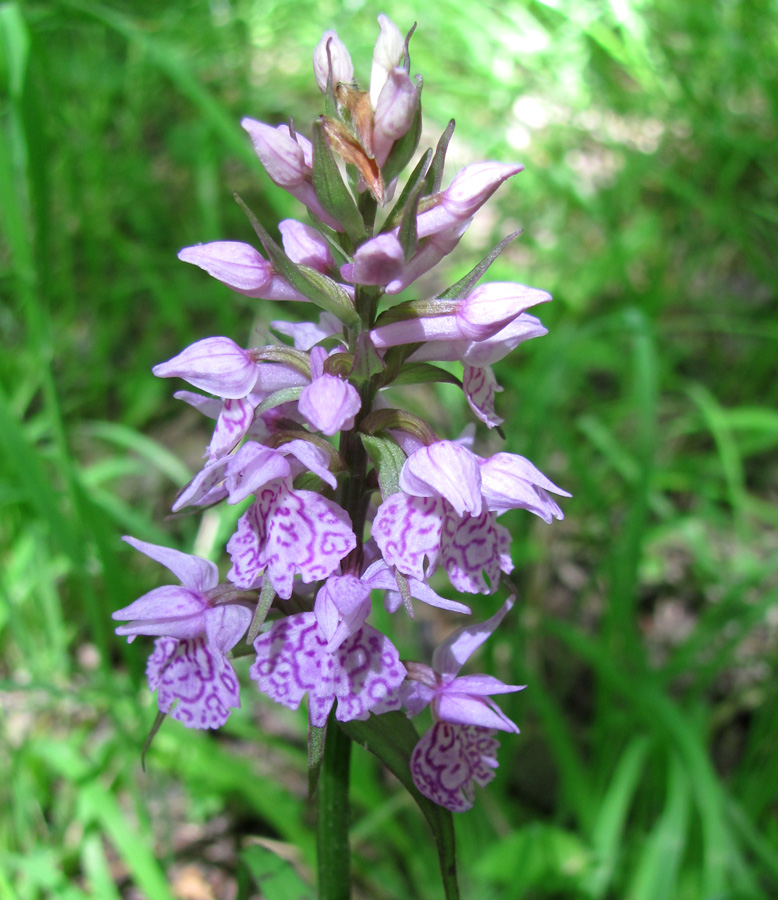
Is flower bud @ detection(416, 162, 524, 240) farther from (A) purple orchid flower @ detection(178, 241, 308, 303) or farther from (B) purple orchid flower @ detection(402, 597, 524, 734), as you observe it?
(B) purple orchid flower @ detection(402, 597, 524, 734)

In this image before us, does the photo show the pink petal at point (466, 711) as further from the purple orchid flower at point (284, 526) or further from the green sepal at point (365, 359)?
the green sepal at point (365, 359)

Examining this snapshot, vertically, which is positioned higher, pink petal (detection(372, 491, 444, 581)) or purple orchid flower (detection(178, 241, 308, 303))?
purple orchid flower (detection(178, 241, 308, 303))

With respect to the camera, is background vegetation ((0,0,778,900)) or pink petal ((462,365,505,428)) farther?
background vegetation ((0,0,778,900))

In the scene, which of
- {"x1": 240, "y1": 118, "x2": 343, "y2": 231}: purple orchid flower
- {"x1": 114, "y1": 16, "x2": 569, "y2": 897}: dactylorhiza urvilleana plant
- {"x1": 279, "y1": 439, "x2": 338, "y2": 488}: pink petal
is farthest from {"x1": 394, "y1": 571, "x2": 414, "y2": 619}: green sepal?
{"x1": 240, "y1": 118, "x2": 343, "y2": 231}: purple orchid flower

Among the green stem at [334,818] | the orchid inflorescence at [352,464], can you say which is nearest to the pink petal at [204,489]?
the orchid inflorescence at [352,464]

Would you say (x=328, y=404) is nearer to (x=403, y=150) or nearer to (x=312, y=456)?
(x=312, y=456)

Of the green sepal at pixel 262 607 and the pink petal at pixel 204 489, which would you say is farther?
the pink petal at pixel 204 489
